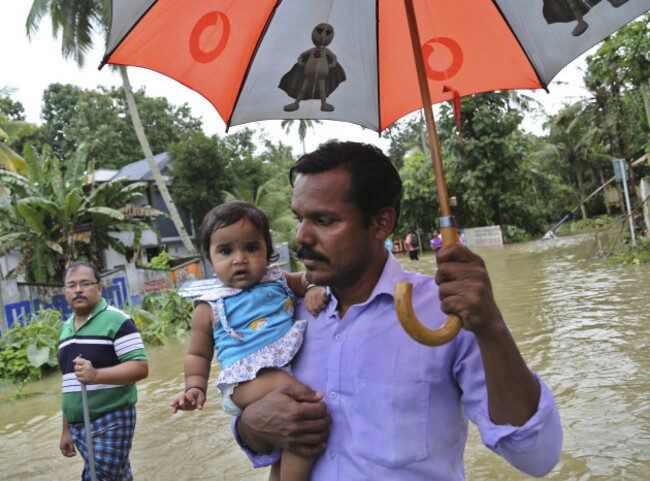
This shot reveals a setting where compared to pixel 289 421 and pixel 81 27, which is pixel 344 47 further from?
pixel 81 27

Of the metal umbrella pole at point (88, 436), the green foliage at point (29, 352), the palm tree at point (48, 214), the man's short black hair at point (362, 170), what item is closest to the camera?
the man's short black hair at point (362, 170)

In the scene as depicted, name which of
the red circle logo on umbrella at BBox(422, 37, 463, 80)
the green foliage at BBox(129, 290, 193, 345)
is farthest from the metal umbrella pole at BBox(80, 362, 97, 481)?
the green foliage at BBox(129, 290, 193, 345)

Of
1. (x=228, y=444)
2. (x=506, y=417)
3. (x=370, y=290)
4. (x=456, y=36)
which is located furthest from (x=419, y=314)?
(x=228, y=444)

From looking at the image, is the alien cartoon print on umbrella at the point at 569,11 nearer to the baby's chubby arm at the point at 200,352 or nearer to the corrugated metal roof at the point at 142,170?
the baby's chubby arm at the point at 200,352

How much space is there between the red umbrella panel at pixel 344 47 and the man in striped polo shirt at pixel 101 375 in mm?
1654

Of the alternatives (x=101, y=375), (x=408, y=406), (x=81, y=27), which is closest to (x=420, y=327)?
(x=408, y=406)

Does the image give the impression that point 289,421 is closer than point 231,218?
Yes

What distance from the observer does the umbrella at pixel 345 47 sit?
2.11 metres

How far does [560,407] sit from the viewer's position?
15.3 feet

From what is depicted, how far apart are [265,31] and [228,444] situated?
4.05m

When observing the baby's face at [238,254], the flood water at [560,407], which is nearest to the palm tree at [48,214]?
the flood water at [560,407]

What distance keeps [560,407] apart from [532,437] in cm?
385

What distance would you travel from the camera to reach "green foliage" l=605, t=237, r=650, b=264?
459 inches

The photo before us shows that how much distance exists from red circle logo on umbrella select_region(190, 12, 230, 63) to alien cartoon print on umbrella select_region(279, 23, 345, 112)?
314mm
